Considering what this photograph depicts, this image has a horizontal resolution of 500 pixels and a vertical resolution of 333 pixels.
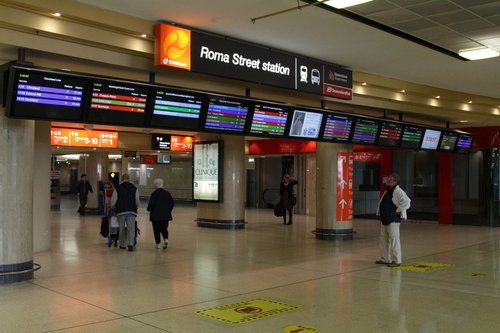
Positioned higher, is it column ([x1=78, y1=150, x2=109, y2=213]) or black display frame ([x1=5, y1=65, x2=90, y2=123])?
black display frame ([x1=5, y1=65, x2=90, y2=123])

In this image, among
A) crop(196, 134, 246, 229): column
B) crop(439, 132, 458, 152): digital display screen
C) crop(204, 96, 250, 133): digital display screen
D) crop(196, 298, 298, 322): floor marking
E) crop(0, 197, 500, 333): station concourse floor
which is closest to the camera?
crop(0, 197, 500, 333): station concourse floor

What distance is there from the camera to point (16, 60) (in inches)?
293

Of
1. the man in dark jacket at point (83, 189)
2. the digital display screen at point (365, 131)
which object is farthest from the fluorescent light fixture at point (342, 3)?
the man in dark jacket at point (83, 189)

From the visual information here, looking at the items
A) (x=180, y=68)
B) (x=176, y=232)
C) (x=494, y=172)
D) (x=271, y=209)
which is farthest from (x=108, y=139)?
(x=494, y=172)

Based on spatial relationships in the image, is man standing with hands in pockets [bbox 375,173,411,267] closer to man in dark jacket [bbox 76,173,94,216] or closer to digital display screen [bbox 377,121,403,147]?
digital display screen [bbox 377,121,403,147]

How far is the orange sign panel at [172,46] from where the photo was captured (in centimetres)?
739

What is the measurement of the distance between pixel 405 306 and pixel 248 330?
2.20 metres

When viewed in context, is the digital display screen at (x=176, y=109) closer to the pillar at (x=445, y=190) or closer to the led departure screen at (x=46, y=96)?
the led departure screen at (x=46, y=96)

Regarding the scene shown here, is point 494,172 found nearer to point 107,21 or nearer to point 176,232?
point 176,232

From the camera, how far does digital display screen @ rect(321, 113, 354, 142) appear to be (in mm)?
10969

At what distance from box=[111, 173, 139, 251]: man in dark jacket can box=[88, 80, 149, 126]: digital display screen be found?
11.6 ft

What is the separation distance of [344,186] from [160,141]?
358 inches

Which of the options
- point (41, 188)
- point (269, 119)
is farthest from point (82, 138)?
point (269, 119)

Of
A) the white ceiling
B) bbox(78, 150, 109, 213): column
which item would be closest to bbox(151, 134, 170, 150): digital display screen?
bbox(78, 150, 109, 213): column
